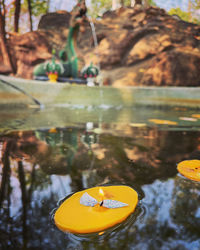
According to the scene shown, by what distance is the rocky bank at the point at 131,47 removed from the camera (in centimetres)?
590

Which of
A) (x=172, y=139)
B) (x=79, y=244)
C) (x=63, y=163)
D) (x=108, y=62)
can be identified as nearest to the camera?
(x=79, y=244)

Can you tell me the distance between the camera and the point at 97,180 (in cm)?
93

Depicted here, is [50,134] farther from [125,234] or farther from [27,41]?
[27,41]

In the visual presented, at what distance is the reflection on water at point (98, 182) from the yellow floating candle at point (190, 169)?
0.03 m

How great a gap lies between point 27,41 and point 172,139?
25.1ft

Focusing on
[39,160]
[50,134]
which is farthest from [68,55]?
[39,160]

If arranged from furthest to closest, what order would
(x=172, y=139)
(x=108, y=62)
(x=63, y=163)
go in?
(x=108, y=62), (x=172, y=139), (x=63, y=163)

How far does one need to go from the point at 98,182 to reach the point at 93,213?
10.4 inches

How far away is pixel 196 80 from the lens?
589 centimetres

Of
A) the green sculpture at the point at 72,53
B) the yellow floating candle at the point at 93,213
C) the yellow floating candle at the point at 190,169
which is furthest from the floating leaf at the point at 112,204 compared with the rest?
the green sculpture at the point at 72,53

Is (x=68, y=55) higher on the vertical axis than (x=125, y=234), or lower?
higher

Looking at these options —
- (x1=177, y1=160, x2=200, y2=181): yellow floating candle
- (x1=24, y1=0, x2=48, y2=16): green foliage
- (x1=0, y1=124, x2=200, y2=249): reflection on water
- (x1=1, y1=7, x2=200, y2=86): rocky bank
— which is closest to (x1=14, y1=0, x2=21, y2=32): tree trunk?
(x1=1, y1=7, x2=200, y2=86): rocky bank

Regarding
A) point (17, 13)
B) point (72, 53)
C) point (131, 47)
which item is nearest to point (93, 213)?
point (72, 53)

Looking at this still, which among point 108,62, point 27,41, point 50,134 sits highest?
point 27,41
